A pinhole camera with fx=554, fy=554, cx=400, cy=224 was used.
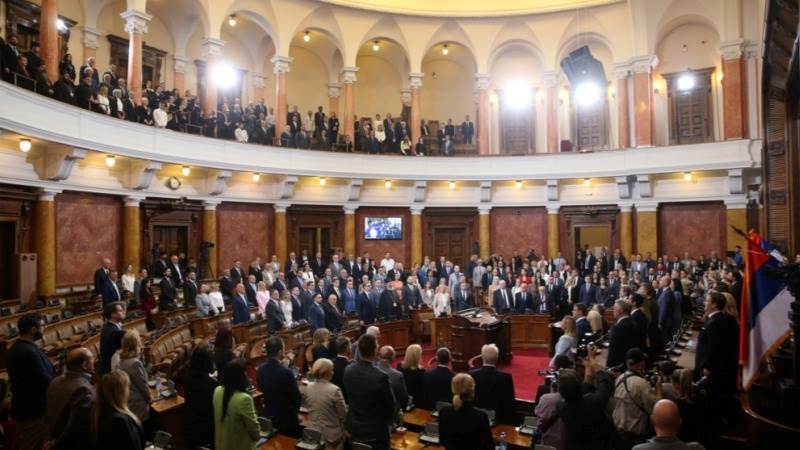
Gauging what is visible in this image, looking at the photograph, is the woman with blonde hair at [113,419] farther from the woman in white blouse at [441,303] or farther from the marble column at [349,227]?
the marble column at [349,227]

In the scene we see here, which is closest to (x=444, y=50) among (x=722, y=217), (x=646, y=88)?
(x=646, y=88)

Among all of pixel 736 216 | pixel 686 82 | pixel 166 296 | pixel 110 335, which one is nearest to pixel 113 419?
pixel 110 335

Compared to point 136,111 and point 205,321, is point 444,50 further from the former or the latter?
point 205,321

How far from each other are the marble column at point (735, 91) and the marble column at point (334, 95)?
13.2 meters

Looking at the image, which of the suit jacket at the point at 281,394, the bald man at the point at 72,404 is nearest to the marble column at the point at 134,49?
the suit jacket at the point at 281,394

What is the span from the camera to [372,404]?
4672 millimetres

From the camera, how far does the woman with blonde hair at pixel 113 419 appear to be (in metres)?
3.39

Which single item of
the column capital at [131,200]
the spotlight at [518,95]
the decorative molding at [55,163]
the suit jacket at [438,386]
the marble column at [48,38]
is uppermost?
the spotlight at [518,95]

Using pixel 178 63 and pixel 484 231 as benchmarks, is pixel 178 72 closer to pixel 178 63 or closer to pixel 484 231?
pixel 178 63

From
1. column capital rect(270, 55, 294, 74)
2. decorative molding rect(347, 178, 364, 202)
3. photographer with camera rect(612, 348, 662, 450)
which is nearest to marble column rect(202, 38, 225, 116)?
column capital rect(270, 55, 294, 74)

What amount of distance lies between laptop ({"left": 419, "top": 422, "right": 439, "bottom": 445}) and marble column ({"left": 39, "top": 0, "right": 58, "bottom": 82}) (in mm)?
11257

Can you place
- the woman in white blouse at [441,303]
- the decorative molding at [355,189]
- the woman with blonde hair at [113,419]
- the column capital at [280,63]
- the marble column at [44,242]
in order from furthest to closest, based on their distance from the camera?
the decorative molding at [355,189], the column capital at [280,63], the woman in white blouse at [441,303], the marble column at [44,242], the woman with blonde hair at [113,419]

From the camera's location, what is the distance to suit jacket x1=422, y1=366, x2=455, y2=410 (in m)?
5.81

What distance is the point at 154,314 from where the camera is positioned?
11.2 m
